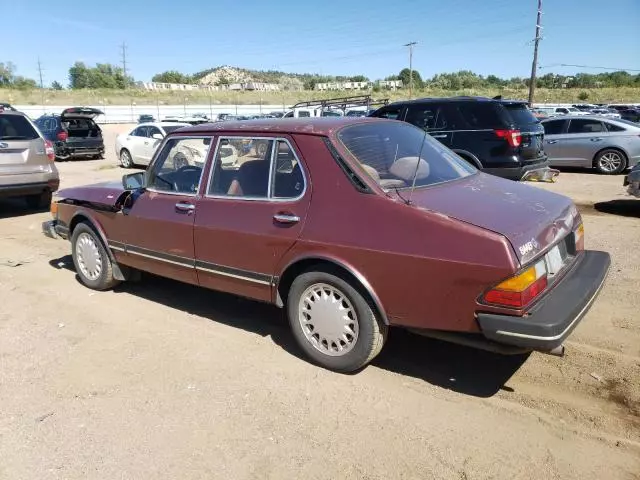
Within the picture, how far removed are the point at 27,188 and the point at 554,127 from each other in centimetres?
1293

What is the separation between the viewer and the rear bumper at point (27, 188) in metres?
8.95

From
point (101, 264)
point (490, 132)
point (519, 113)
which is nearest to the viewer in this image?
point (101, 264)

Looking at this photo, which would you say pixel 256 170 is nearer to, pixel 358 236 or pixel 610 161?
pixel 358 236

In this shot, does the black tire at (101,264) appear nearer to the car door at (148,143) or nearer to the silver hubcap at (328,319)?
the silver hubcap at (328,319)

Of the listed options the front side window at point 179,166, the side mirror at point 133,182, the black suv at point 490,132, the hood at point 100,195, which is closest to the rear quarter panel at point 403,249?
the front side window at point 179,166

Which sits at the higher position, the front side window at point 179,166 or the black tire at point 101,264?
the front side window at point 179,166

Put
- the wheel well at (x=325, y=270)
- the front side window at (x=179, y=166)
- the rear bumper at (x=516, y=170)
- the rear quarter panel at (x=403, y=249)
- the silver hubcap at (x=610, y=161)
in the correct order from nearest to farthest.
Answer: the rear quarter panel at (x=403, y=249), the wheel well at (x=325, y=270), the front side window at (x=179, y=166), the rear bumper at (x=516, y=170), the silver hubcap at (x=610, y=161)

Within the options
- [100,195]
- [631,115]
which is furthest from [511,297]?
[631,115]

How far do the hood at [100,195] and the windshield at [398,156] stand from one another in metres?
2.33

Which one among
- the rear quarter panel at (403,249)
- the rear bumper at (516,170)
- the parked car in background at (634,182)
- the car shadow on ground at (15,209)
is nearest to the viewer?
the rear quarter panel at (403,249)

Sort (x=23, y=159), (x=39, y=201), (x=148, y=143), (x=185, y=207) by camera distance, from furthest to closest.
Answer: (x=148, y=143) < (x=39, y=201) < (x=23, y=159) < (x=185, y=207)

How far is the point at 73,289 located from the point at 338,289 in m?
3.45

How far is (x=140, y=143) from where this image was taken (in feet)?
56.4

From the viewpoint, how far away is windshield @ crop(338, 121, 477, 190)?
3.71 meters
